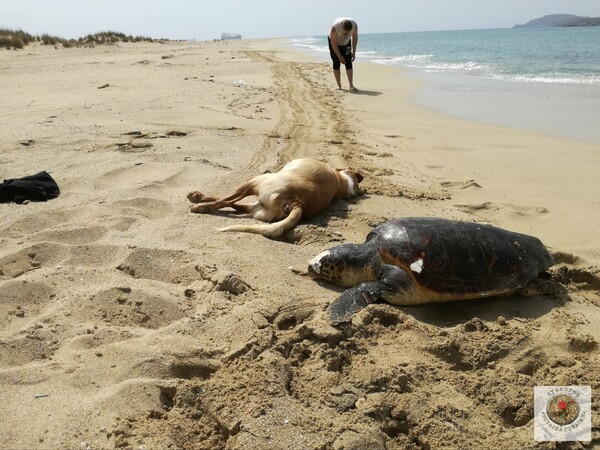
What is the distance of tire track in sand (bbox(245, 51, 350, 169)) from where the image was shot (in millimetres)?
6211

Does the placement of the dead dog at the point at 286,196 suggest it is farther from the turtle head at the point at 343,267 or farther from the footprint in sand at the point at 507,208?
the footprint in sand at the point at 507,208

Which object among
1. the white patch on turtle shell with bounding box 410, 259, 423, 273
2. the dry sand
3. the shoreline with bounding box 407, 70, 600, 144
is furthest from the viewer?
the shoreline with bounding box 407, 70, 600, 144

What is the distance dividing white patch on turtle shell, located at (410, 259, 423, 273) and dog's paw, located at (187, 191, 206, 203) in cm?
211

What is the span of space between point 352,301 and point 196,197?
2.05 meters

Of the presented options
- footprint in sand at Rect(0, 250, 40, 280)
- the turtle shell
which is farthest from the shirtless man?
footprint in sand at Rect(0, 250, 40, 280)

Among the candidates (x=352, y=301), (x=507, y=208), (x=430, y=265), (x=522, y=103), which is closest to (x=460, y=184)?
(x=507, y=208)

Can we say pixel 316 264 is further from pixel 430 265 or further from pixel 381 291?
pixel 430 265

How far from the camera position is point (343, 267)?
10.9 feet

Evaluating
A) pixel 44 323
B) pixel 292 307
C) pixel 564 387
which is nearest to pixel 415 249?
pixel 292 307

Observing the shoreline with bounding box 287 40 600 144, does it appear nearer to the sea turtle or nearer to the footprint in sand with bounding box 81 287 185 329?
the sea turtle

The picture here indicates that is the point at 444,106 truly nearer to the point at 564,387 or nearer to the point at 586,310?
the point at 586,310

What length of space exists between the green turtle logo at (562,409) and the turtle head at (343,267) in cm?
127

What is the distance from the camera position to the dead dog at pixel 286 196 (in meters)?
4.26

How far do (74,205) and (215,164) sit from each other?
171 cm
